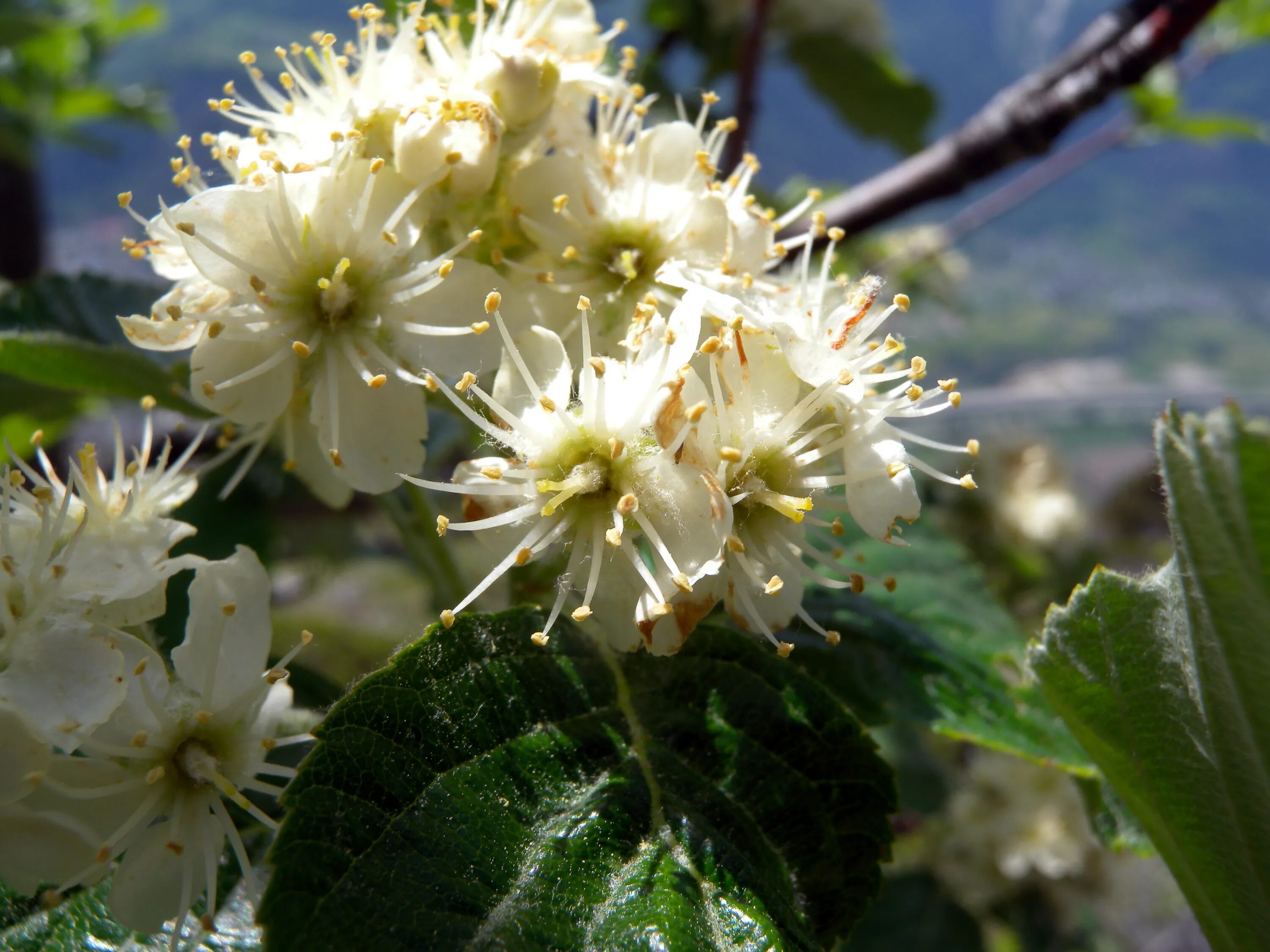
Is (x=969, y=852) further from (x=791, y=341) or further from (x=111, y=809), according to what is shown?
(x=111, y=809)

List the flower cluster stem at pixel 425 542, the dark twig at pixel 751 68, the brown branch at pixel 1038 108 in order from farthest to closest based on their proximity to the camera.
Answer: the dark twig at pixel 751 68, the brown branch at pixel 1038 108, the flower cluster stem at pixel 425 542

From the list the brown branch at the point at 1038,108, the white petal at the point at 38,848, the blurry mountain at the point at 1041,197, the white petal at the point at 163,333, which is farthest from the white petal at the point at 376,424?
the blurry mountain at the point at 1041,197

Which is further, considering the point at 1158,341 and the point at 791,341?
the point at 1158,341

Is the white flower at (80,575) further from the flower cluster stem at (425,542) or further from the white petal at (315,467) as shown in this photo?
the flower cluster stem at (425,542)

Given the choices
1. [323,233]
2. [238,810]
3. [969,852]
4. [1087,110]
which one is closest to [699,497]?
[323,233]

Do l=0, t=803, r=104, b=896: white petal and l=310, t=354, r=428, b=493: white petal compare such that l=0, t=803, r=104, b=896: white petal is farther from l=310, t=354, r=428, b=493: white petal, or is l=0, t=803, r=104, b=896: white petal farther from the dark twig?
the dark twig

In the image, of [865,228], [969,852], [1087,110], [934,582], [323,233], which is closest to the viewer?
[323,233]

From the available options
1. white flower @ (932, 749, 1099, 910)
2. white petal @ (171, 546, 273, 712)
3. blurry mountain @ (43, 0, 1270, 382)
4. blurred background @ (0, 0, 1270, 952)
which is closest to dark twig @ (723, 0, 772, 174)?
blurred background @ (0, 0, 1270, 952)
